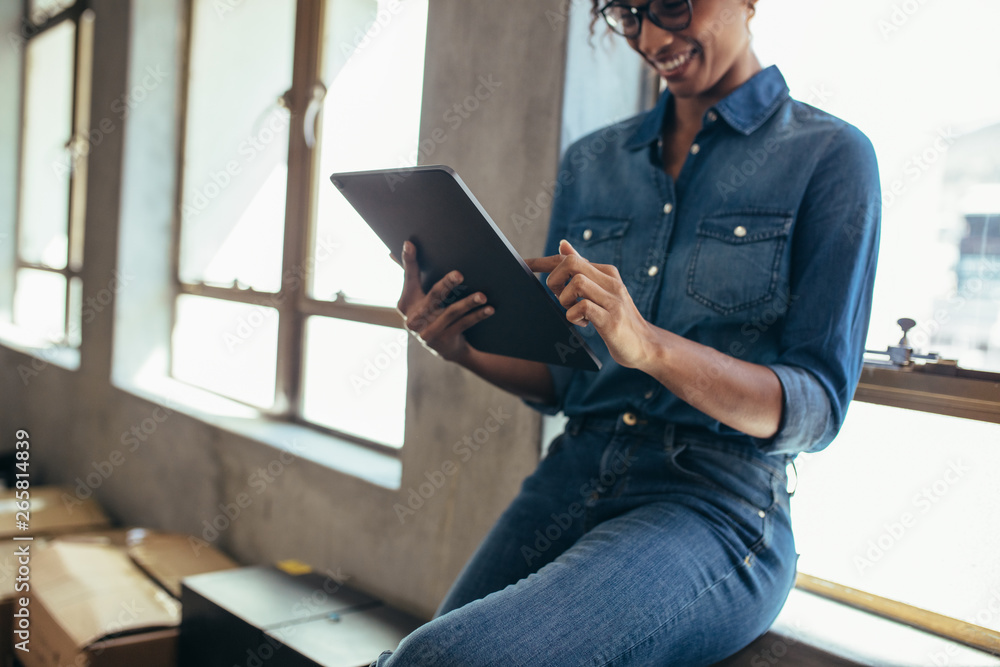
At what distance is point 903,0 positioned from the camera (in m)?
1.28

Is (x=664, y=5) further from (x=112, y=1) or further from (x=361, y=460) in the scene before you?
(x=112, y=1)

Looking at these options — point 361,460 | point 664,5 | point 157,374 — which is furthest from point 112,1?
point 664,5

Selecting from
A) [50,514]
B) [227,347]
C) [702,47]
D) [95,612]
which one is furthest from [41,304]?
[702,47]

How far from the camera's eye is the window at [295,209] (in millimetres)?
2242

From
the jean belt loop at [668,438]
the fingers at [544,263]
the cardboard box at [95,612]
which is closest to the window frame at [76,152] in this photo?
the cardboard box at [95,612]

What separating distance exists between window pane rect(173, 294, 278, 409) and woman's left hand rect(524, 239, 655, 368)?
1.93m

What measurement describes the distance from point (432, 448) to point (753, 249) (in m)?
0.93

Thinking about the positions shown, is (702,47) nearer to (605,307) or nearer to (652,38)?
(652,38)

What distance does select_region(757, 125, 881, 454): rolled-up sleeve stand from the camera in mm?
1004

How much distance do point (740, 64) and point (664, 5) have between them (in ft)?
0.55

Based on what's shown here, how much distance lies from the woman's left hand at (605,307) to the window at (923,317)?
588mm

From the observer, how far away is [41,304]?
15.2 ft

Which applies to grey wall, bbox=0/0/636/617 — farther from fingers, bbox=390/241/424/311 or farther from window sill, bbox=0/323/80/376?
window sill, bbox=0/323/80/376

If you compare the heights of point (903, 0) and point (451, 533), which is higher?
point (903, 0)
